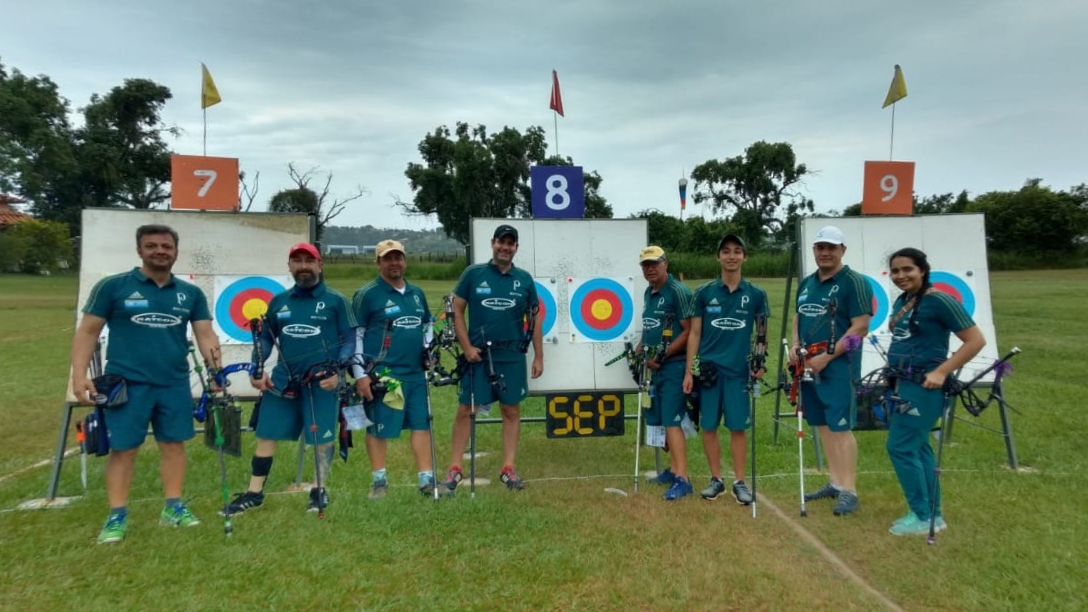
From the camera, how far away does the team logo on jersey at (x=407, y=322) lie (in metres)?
4.69

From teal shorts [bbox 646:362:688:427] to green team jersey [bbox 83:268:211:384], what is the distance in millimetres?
3479

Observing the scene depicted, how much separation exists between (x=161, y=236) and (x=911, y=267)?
4789 mm

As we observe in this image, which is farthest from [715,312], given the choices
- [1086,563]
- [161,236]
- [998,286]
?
[998,286]

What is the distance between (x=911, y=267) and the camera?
12.9 ft

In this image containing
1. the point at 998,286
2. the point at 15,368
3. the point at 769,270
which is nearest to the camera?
the point at 15,368

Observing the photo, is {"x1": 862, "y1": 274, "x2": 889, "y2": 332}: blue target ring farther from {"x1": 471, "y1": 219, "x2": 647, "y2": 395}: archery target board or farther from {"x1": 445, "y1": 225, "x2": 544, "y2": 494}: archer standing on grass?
{"x1": 445, "y1": 225, "x2": 544, "y2": 494}: archer standing on grass

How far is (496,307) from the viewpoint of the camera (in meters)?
5.05

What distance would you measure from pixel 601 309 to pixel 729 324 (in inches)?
58.4

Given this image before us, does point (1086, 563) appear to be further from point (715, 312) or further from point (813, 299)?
point (715, 312)

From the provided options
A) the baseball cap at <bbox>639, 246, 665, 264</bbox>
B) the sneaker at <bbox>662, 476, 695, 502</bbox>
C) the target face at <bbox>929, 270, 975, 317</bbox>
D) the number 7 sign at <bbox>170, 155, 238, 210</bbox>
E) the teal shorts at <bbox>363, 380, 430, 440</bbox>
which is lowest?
the sneaker at <bbox>662, 476, 695, 502</bbox>

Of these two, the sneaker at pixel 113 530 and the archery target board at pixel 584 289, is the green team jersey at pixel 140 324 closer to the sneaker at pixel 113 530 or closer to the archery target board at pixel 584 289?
the sneaker at pixel 113 530

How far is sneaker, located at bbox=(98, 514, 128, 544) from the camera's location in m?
3.91

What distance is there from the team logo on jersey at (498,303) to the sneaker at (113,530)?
9.31 feet

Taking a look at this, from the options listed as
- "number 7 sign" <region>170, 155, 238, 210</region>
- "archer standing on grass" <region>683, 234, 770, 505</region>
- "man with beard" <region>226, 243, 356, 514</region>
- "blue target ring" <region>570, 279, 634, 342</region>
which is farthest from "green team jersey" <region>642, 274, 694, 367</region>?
"number 7 sign" <region>170, 155, 238, 210</region>
